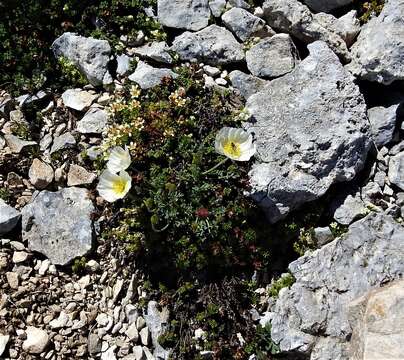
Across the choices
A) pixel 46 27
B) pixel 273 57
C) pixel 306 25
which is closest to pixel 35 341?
pixel 46 27

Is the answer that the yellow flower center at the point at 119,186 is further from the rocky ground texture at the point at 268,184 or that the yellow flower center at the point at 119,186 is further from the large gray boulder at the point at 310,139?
the large gray boulder at the point at 310,139

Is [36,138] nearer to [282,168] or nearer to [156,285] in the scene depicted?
[156,285]

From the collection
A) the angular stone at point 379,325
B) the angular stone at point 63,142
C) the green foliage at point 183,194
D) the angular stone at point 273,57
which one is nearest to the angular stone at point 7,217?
the angular stone at point 63,142

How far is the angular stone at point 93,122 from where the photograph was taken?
609 cm

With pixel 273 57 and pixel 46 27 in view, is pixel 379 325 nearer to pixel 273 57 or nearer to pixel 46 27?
pixel 273 57

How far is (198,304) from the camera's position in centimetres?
570

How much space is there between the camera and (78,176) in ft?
19.6

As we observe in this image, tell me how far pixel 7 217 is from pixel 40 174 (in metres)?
0.53

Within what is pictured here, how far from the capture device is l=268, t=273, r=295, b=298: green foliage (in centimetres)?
570

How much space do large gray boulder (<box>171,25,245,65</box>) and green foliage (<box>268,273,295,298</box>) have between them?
7.32ft

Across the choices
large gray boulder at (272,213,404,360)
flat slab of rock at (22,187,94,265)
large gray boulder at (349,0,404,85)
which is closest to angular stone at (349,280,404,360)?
large gray boulder at (272,213,404,360)

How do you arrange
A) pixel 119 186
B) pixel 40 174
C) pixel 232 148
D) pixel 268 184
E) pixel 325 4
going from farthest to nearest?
pixel 325 4
pixel 40 174
pixel 268 184
pixel 232 148
pixel 119 186

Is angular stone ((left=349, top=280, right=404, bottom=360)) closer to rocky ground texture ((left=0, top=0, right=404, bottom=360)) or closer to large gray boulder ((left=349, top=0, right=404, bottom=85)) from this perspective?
rocky ground texture ((left=0, top=0, right=404, bottom=360))

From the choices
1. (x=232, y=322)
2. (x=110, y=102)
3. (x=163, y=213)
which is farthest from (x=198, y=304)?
(x=110, y=102)
